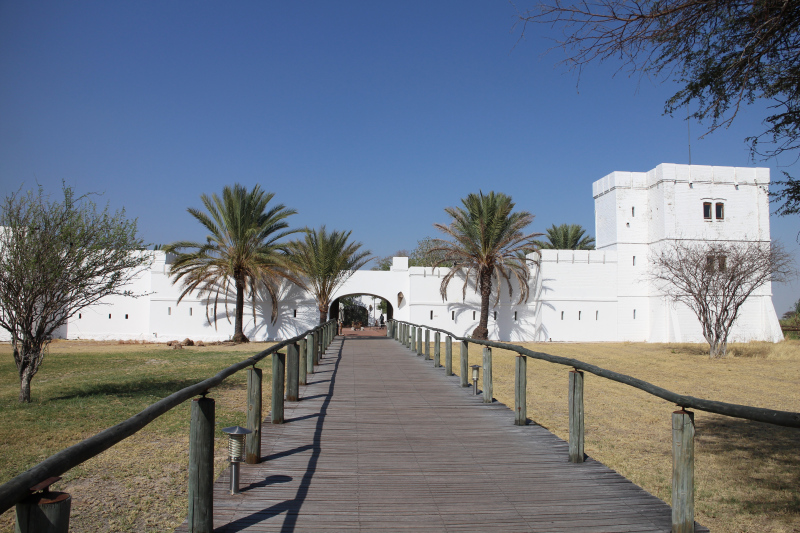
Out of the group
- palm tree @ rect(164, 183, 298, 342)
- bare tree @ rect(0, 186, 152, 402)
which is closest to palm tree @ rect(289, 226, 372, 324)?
palm tree @ rect(164, 183, 298, 342)

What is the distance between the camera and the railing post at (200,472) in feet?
11.6

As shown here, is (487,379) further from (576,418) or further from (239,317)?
(239,317)

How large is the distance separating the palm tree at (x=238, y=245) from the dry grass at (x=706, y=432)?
35.5 feet

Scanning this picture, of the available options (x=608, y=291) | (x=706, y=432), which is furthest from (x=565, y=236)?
(x=706, y=432)

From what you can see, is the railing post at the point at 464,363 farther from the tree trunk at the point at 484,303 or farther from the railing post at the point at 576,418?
the tree trunk at the point at 484,303

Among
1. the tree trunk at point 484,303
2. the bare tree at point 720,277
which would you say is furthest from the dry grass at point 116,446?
the bare tree at point 720,277

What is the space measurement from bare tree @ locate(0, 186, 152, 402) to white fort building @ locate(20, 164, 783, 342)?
2015 centimetres

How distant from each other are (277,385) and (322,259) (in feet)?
76.5

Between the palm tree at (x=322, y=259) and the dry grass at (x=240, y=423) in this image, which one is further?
the palm tree at (x=322, y=259)

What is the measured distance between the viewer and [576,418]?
5359mm

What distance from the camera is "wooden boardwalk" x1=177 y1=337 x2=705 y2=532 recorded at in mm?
3932

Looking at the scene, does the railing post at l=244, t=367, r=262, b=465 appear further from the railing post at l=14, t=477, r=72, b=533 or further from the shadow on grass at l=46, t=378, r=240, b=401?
the shadow on grass at l=46, t=378, r=240, b=401

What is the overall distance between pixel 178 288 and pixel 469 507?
29.5m

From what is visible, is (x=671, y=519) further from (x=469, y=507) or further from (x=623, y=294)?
(x=623, y=294)
